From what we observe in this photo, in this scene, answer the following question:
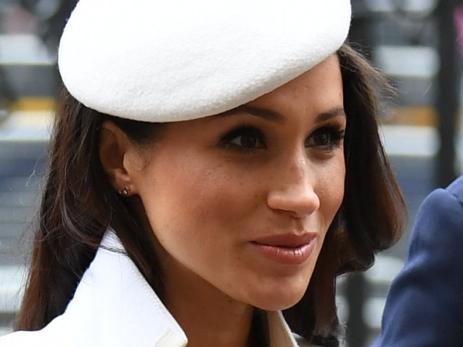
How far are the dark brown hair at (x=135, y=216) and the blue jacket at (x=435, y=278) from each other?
0.34 feet

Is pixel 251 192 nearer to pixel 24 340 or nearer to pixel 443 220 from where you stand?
pixel 24 340

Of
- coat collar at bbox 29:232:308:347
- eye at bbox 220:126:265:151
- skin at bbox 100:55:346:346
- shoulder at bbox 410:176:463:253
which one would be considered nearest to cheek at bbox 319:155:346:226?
skin at bbox 100:55:346:346

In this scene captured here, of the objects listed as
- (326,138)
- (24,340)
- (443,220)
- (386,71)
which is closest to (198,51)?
(326,138)

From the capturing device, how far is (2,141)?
18.1ft

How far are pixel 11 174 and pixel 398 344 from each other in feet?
11.3

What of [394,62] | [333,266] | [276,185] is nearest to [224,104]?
Result: [276,185]

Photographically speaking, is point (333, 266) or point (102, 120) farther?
point (333, 266)

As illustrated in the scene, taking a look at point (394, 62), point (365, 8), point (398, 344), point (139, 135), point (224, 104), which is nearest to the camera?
point (224, 104)

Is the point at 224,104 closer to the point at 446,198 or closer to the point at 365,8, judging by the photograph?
the point at 446,198

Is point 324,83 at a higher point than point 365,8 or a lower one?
higher

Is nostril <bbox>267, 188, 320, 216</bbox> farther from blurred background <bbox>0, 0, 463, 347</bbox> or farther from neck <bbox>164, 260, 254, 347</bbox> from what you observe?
blurred background <bbox>0, 0, 463, 347</bbox>

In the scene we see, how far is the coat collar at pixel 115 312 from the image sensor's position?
6.03 feet

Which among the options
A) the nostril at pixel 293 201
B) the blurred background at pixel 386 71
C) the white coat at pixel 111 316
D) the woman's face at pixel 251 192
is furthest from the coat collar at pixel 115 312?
the blurred background at pixel 386 71

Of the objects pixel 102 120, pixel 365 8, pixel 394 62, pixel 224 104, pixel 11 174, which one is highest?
pixel 224 104
